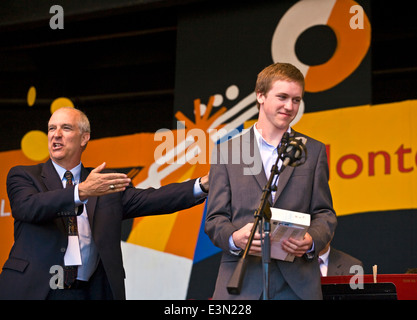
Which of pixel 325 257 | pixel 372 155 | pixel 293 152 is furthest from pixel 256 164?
pixel 372 155

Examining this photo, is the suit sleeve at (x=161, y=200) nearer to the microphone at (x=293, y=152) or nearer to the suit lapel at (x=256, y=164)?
the suit lapel at (x=256, y=164)

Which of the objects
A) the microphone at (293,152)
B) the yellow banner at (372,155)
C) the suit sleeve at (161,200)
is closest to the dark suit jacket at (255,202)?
the microphone at (293,152)

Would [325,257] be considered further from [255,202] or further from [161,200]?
[255,202]

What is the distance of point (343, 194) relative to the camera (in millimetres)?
4965

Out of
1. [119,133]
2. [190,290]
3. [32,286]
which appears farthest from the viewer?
[119,133]

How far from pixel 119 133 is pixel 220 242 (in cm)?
388

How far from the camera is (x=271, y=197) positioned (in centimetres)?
257

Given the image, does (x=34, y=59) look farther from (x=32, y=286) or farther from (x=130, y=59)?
(x=32, y=286)

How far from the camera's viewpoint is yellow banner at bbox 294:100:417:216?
15.7 ft

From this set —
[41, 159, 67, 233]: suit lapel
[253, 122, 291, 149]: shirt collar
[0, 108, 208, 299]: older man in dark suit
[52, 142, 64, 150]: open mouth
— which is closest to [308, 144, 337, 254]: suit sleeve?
[253, 122, 291, 149]: shirt collar

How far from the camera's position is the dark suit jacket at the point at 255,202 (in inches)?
96.3
